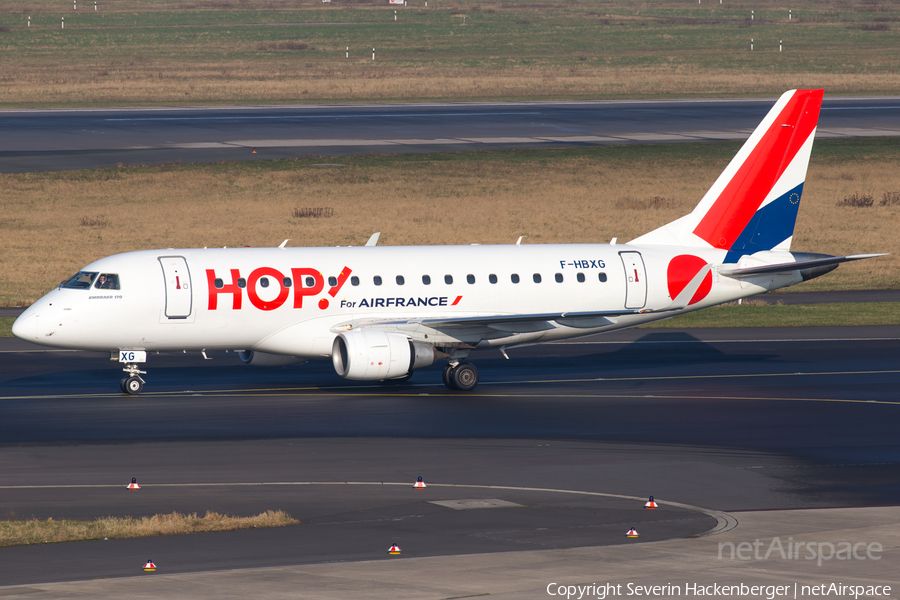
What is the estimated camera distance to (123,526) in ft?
68.9

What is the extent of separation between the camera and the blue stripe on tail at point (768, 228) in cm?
4081

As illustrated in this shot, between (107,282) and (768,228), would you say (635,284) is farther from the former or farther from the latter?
(107,282)

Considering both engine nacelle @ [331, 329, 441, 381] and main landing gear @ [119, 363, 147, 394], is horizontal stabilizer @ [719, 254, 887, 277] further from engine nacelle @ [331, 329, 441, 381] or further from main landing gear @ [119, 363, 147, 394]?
main landing gear @ [119, 363, 147, 394]

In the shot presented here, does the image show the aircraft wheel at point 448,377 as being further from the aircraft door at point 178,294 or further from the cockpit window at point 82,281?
the cockpit window at point 82,281

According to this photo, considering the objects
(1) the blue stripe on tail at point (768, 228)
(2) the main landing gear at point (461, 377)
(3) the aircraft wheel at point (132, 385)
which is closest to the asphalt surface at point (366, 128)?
(3) the aircraft wheel at point (132, 385)

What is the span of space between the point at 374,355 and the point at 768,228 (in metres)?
14.7

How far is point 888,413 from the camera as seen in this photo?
1321 inches

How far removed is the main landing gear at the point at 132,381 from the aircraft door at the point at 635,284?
14881 mm

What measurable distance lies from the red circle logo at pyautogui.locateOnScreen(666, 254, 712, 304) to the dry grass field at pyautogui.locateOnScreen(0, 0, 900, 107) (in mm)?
77826

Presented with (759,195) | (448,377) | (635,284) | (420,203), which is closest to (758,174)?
(759,195)

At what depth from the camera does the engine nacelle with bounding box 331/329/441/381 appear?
3462cm

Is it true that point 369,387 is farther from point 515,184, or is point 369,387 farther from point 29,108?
point 29,108

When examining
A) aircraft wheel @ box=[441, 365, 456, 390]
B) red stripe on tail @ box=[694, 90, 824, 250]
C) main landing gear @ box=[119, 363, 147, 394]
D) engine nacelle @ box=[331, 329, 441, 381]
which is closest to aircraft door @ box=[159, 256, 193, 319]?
main landing gear @ box=[119, 363, 147, 394]

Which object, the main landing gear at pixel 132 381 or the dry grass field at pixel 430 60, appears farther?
the dry grass field at pixel 430 60
